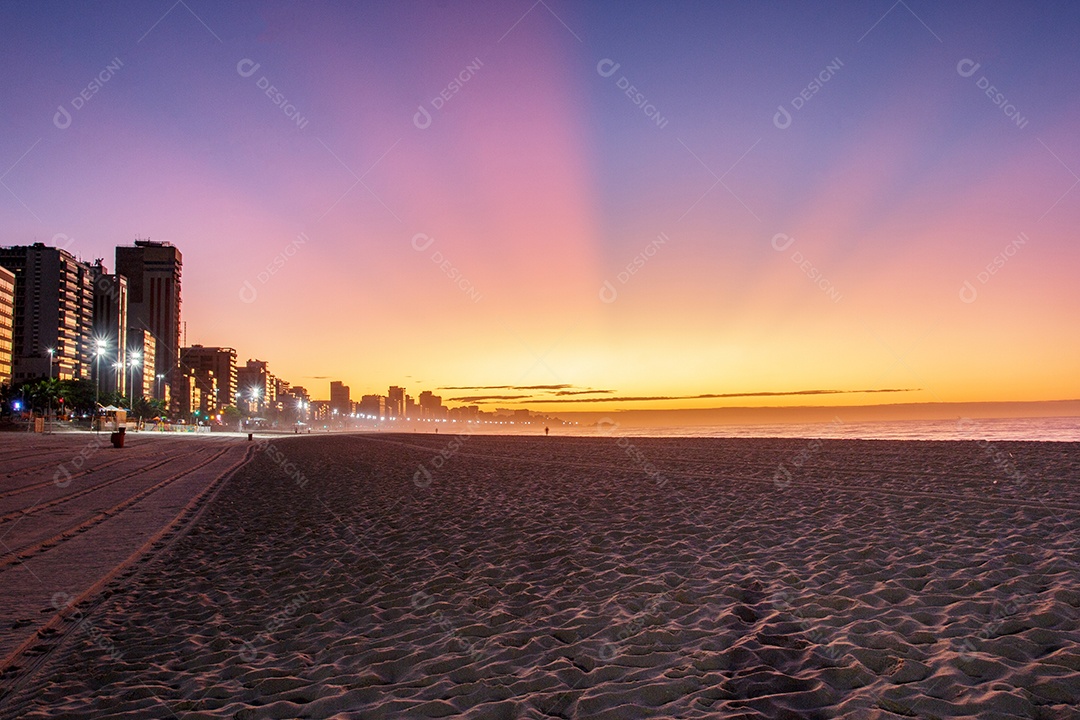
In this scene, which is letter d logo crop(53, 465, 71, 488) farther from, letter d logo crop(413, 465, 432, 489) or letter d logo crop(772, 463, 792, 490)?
letter d logo crop(772, 463, 792, 490)

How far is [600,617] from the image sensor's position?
6.73m

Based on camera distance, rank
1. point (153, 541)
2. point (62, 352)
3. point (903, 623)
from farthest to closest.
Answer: point (62, 352) < point (153, 541) < point (903, 623)

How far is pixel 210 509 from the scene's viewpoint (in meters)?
15.1

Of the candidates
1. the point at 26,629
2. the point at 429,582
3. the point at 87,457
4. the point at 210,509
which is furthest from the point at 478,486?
the point at 87,457

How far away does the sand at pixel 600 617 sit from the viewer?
15.8 feet

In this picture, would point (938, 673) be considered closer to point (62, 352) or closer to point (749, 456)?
point (749, 456)

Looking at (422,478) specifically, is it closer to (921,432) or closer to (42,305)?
(921,432)

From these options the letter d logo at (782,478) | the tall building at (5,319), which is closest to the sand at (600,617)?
the letter d logo at (782,478)

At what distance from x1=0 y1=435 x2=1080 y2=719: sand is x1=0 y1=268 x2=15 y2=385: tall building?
19330 centimetres

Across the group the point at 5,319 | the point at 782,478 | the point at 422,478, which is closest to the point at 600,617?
the point at 782,478

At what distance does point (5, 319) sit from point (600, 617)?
20493 cm

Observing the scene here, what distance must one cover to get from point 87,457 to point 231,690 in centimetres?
3235

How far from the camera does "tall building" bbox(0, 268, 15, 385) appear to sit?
516ft

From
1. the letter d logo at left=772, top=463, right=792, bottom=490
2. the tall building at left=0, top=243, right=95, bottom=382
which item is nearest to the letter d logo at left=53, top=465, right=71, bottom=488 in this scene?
the letter d logo at left=772, top=463, right=792, bottom=490
